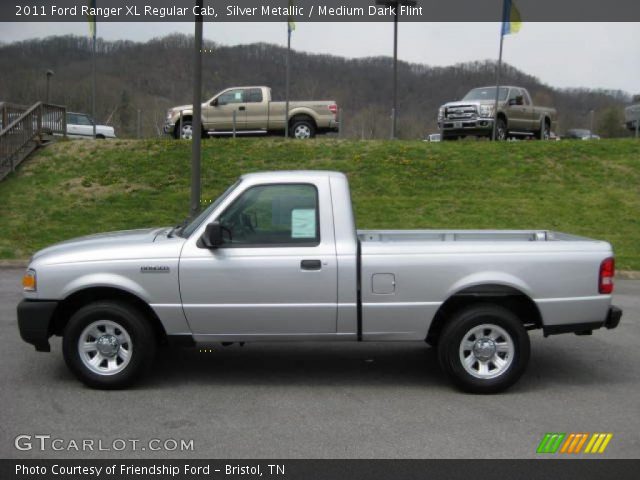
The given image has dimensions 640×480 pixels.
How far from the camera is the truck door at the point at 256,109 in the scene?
2305 centimetres

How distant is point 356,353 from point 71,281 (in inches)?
116

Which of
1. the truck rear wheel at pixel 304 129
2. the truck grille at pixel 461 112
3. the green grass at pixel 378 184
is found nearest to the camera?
the green grass at pixel 378 184

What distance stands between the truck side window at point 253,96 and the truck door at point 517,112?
7.93 metres

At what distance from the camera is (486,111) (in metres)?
21.8

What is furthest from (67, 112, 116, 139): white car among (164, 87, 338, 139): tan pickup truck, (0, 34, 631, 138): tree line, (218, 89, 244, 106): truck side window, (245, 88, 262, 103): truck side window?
(0, 34, 631, 138): tree line

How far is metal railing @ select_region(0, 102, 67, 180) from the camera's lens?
61.5ft

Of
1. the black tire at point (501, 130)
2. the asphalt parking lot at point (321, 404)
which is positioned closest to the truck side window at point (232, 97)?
the black tire at point (501, 130)

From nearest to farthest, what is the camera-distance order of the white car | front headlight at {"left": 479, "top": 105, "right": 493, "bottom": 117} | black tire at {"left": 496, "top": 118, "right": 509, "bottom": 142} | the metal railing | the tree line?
the metal railing < front headlight at {"left": 479, "top": 105, "right": 493, "bottom": 117} < black tire at {"left": 496, "top": 118, "right": 509, "bottom": 142} < the white car < the tree line

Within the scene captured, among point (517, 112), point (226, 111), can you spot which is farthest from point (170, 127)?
point (517, 112)

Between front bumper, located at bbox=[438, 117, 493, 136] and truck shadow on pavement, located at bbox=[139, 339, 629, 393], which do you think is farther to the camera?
front bumper, located at bbox=[438, 117, 493, 136]

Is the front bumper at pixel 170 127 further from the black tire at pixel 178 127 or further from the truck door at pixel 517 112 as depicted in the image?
the truck door at pixel 517 112

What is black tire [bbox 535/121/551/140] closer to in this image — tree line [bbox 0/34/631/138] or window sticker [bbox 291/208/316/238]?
window sticker [bbox 291/208/316/238]
